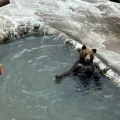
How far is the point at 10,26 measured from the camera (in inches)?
462

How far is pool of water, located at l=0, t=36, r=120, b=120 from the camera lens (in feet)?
27.9

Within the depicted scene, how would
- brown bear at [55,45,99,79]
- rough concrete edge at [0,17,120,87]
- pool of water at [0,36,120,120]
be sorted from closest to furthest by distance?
pool of water at [0,36,120,120]
brown bear at [55,45,99,79]
rough concrete edge at [0,17,120,87]

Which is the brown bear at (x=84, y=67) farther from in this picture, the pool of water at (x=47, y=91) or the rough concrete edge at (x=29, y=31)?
the rough concrete edge at (x=29, y=31)

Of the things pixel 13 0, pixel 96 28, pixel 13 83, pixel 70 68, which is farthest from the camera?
pixel 13 0

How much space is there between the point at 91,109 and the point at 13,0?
6.53 meters

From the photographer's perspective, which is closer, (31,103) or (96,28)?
(31,103)

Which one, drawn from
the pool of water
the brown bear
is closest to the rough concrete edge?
the pool of water

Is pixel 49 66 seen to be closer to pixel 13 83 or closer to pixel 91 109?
pixel 13 83

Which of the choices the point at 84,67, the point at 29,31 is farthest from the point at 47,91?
the point at 29,31

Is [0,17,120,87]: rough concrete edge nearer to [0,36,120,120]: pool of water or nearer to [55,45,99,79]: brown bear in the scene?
[0,36,120,120]: pool of water

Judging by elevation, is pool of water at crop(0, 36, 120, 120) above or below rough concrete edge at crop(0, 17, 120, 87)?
below

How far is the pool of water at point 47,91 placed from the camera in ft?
27.9

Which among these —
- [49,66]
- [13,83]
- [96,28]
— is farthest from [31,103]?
[96,28]

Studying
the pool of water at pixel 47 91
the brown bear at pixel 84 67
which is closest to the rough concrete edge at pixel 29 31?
the pool of water at pixel 47 91
